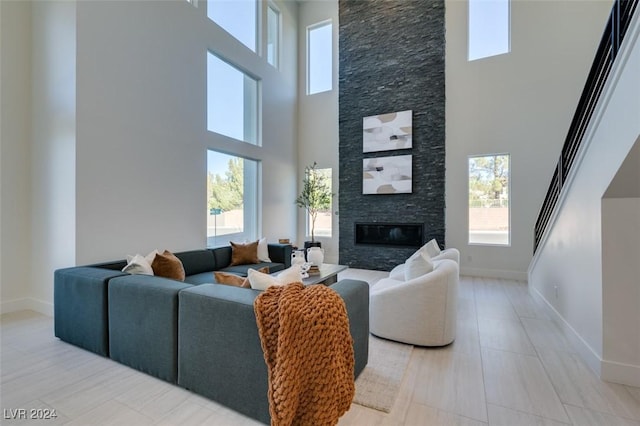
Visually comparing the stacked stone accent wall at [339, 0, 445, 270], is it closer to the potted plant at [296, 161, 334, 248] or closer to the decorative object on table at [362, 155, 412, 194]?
the decorative object on table at [362, 155, 412, 194]

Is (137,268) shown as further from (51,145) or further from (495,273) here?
(495,273)

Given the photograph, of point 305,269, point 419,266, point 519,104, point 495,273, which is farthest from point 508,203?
point 305,269

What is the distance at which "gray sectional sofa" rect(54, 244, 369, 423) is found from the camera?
168cm

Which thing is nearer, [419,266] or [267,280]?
[267,280]

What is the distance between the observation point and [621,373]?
2.04 metres

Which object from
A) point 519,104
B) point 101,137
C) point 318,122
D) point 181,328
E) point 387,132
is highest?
point 318,122

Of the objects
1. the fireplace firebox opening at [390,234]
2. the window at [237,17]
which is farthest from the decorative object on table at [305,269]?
the window at [237,17]

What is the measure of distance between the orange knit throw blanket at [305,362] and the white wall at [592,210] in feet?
6.82

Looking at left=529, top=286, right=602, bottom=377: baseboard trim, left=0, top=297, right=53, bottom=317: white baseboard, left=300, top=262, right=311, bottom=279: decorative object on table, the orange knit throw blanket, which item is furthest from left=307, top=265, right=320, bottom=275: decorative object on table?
left=0, top=297, right=53, bottom=317: white baseboard

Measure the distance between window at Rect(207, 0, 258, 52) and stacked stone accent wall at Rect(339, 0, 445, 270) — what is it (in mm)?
1953

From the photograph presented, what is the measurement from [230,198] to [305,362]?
440 centimetres

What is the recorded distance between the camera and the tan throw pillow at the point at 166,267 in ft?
9.73

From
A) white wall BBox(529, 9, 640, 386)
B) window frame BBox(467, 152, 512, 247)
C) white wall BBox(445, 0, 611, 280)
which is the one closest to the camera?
white wall BBox(529, 9, 640, 386)

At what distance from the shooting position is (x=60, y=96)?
320cm
